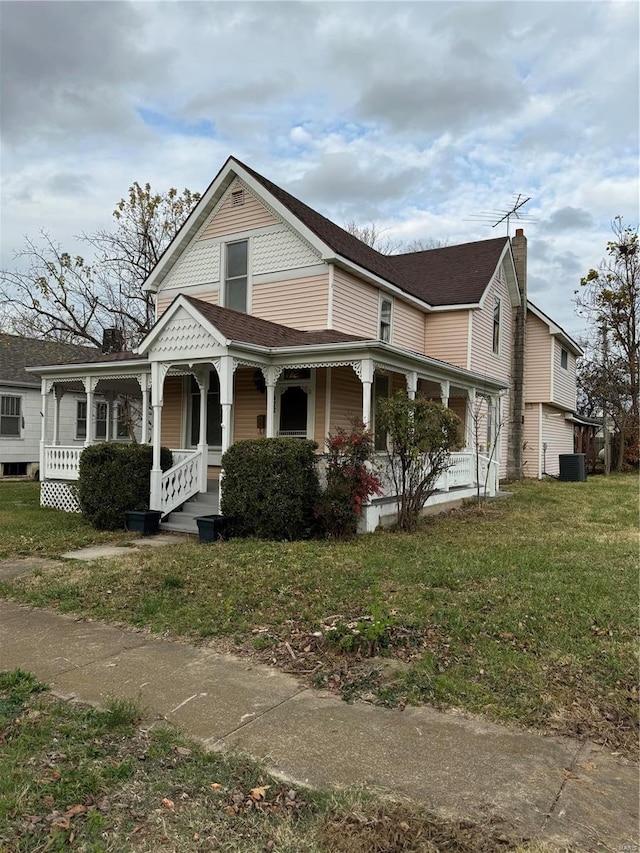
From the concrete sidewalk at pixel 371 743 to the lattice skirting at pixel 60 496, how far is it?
9184mm

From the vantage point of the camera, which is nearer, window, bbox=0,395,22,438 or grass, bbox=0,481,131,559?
grass, bbox=0,481,131,559

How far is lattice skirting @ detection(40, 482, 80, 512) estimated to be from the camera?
44.4 ft

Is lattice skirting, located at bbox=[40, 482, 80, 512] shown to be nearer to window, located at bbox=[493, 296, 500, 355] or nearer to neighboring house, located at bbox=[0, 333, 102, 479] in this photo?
neighboring house, located at bbox=[0, 333, 102, 479]

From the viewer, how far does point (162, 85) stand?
9.88 meters

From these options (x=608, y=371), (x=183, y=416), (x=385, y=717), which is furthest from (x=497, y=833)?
(x=608, y=371)

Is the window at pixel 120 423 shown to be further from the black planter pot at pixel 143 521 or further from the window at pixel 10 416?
the black planter pot at pixel 143 521

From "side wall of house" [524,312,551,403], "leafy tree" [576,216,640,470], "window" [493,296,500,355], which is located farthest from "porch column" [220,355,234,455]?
"leafy tree" [576,216,640,470]

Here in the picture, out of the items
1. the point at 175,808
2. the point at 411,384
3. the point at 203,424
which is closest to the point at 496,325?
the point at 411,384

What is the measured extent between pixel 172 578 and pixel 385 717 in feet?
12.3

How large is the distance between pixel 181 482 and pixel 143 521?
1157mm

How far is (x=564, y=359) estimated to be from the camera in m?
23.8

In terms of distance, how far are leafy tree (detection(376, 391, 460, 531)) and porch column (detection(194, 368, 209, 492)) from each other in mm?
3678

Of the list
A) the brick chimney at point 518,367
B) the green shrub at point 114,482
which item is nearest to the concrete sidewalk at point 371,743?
the green shrub at point 114,482

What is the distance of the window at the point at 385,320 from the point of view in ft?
48.5
